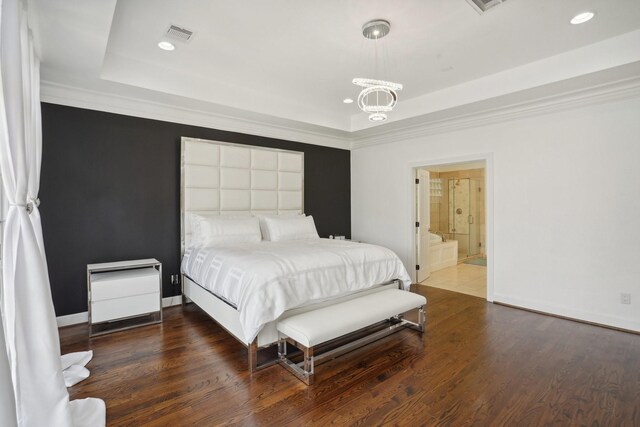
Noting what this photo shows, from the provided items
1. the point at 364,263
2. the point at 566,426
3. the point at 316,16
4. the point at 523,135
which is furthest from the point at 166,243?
the point at 523,135

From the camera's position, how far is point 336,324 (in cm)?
247

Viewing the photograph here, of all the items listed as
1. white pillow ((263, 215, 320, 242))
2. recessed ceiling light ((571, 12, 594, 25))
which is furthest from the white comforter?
recessed ceiling light ((571, 12, 594, 25))

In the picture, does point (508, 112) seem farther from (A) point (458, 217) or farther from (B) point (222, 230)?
→ (A) point (458, 217)

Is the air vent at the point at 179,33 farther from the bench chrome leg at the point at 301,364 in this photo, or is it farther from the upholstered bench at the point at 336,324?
the bench chrome leg at the point at 301,364

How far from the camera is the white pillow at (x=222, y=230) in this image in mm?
3861

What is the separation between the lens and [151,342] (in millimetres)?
3006

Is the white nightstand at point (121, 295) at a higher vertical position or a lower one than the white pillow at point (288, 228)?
lower

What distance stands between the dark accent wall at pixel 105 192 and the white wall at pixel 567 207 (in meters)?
3.90

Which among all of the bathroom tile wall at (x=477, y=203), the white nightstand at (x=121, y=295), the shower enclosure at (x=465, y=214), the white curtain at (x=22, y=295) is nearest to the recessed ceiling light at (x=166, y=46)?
the white curtain at (x=22, y=295)

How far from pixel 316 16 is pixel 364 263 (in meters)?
2.30

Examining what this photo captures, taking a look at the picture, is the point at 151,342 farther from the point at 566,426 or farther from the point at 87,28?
the point at 566,426

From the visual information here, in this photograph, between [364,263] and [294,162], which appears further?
[294,162]

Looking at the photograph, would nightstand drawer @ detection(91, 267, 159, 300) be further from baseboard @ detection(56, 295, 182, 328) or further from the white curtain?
the white curtain

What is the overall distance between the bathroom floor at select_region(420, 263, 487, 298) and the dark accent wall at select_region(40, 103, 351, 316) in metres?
4.08
